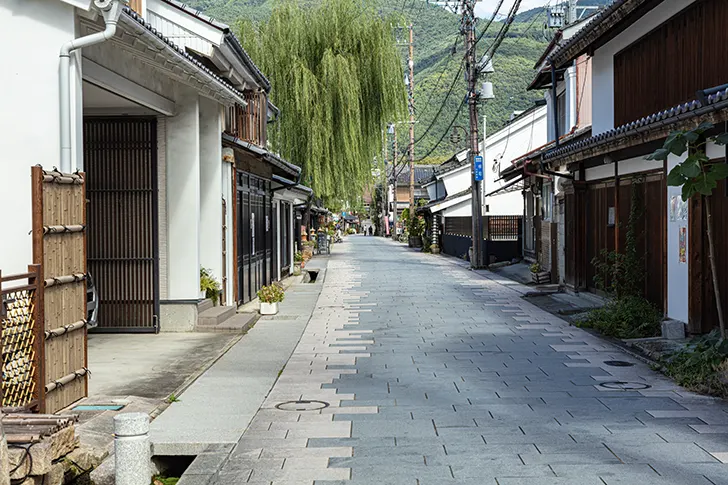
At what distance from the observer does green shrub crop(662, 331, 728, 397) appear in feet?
30.5

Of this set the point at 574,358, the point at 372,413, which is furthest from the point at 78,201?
the point at 574,358

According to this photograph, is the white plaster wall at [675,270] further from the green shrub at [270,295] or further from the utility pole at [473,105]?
the utility pole at [473,105]

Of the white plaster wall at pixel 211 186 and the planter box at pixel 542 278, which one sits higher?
the white plaster wall at pixel 211 186

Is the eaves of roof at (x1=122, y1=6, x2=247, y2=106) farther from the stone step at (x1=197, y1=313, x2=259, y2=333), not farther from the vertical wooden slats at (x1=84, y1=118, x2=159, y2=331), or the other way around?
the stone step at (x1=197, y1=313, x2=259, y2=333)

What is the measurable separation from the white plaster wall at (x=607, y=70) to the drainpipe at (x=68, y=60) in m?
10.4

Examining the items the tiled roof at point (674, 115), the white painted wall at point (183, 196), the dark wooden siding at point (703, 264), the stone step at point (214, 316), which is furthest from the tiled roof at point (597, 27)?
the stone step at point (214, 316)

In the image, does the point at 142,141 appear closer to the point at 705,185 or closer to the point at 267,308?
the point at 267,308

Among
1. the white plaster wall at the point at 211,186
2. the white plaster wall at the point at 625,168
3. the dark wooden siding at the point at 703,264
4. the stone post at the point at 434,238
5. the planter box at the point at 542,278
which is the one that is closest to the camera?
the dark wooden siding at the point at 703,264

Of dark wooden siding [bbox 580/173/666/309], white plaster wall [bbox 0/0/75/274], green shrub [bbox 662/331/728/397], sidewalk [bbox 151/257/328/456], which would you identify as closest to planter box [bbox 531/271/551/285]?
dark wooden siding [bbox 580/173/666/309]

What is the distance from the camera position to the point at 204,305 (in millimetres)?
15453

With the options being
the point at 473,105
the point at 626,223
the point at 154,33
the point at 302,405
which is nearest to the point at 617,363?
the point at 302,405

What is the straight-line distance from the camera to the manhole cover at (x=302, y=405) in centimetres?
885

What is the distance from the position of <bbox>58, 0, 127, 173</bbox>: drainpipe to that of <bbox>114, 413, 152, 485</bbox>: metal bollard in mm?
3334

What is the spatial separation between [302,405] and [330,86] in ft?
83.5
